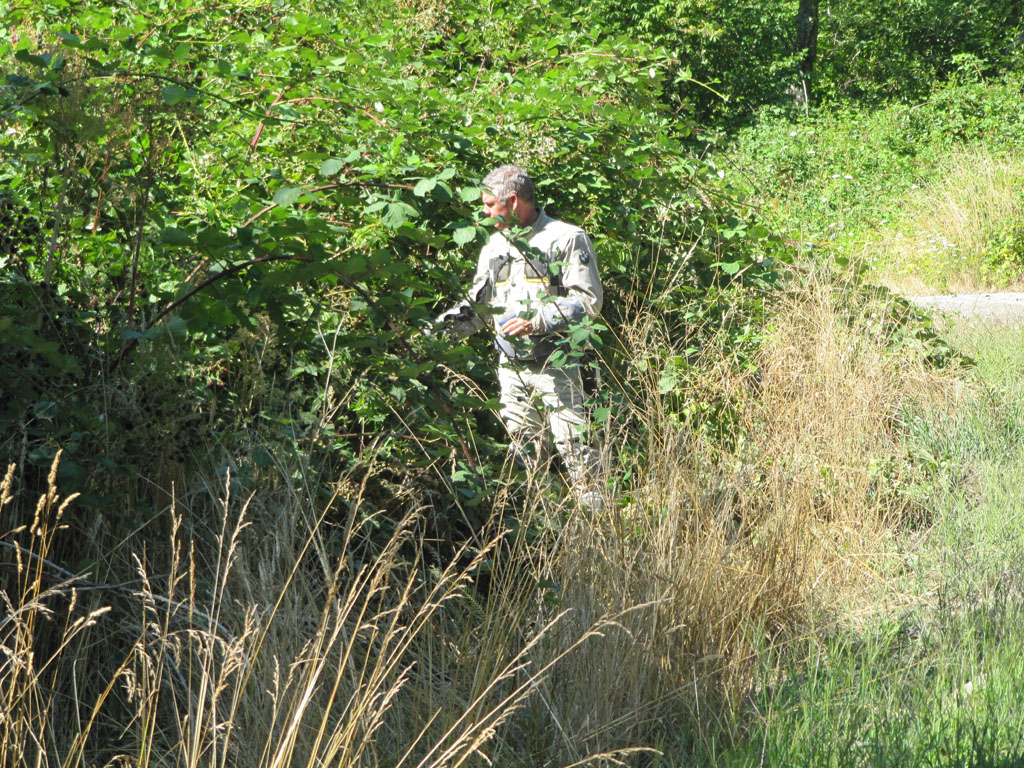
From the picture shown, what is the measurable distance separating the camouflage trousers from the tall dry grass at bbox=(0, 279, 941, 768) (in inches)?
4.7

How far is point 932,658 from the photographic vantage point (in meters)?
3.51

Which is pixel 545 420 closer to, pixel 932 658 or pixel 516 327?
pixel 516 327

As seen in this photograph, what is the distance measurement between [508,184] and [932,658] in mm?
2699

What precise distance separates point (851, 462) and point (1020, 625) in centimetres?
134

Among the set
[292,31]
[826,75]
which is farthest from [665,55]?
[826,75]

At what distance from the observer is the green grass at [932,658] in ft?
9.68

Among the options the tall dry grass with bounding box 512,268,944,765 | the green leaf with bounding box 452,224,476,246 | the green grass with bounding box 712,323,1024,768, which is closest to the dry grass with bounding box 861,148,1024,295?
the tall dry grass with bounding box 512,268,944,765

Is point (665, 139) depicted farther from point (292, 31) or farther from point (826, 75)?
point (826, 75)

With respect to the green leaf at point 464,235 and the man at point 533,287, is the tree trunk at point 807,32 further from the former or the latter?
the green leaf at point 464,235

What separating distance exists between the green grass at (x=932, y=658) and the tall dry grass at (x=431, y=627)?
144 millimetres

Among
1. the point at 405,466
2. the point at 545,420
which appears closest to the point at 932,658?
the point at 545,420

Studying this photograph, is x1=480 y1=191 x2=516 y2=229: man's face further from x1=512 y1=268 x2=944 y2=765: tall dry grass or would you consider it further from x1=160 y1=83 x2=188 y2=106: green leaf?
x1=160 y1=83 x2=188 y2=106: green leaf

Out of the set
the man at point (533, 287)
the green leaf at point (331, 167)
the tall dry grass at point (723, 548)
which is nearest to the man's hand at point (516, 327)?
the man at point (533, 287)

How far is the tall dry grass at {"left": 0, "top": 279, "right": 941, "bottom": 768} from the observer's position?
2.56 meters
